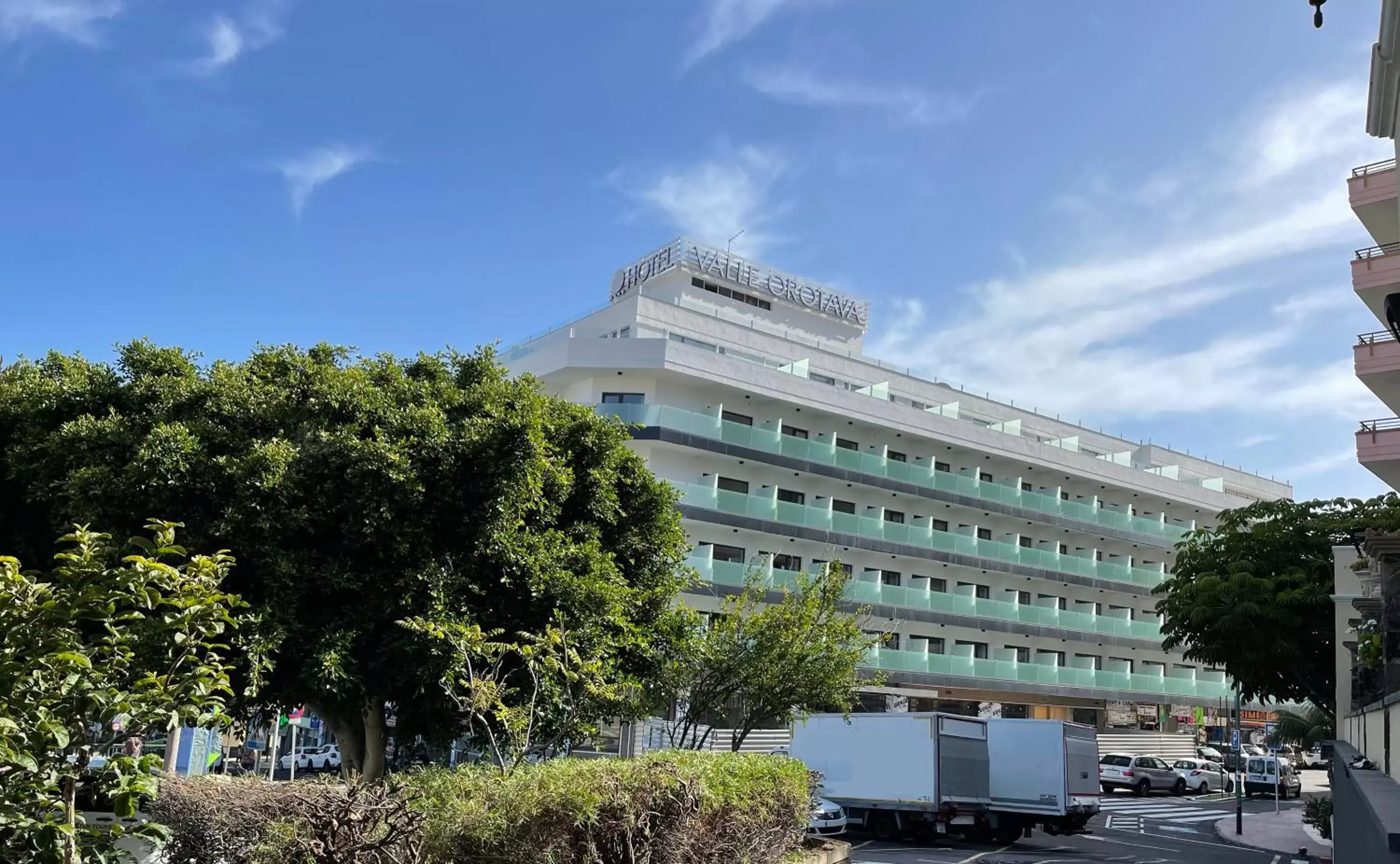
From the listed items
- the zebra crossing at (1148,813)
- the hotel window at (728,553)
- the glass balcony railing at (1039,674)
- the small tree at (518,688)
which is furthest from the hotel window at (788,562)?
the small tree at (518,688)

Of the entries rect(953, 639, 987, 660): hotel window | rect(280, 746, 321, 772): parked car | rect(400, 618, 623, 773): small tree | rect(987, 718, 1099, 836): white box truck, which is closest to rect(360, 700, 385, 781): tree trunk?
rect(400, 618, 623, 773): small tree

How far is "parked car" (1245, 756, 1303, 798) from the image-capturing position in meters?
46.7

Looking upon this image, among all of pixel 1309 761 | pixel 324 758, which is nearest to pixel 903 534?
pixel 324 758

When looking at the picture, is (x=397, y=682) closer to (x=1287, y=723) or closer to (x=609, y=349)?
(x=609, y=349)

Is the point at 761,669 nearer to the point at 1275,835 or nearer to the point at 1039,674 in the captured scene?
the point at 1275,835

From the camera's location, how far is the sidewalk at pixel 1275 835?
2592cm

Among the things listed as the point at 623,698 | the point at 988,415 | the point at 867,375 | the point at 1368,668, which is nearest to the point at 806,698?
the point at 623,698

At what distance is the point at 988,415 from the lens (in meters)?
50.8

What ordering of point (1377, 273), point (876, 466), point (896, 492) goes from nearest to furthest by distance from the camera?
point (1377, 273)
point (876, 466)
point (896, 492)

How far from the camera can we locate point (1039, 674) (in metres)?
42.6

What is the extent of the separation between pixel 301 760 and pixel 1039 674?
29919 mm

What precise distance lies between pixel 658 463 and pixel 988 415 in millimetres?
20391

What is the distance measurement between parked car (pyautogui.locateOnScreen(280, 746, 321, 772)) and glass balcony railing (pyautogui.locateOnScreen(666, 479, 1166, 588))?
2162 centimetres

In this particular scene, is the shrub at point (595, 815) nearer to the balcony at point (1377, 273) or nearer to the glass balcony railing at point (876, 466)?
the balcony at point (1377, 273)
